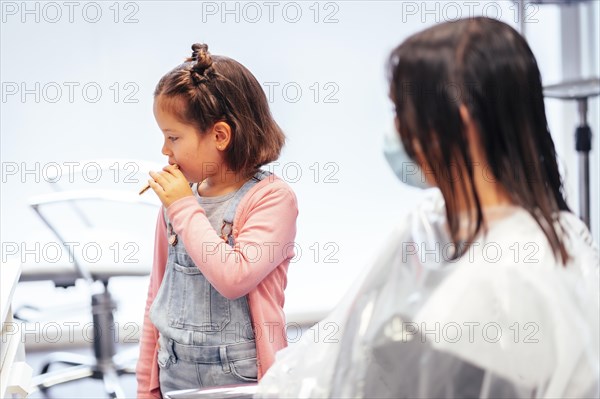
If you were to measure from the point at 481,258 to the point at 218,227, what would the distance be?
0.61 metres

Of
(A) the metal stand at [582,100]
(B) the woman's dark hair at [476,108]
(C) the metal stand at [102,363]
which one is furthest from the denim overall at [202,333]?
(A) the metal stand at [582,100]

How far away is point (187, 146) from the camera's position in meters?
1.51

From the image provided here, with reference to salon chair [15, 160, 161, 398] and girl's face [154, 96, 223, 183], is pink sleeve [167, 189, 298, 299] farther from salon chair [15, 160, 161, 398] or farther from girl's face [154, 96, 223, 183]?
salon chair [15, 160, 161, 398]

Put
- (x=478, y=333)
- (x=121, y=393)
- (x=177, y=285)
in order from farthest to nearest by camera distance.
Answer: (x=121, y=393), (x=177, y=285), (x=478, y=333)

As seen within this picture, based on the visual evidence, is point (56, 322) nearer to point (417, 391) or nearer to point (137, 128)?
point (137, 128)

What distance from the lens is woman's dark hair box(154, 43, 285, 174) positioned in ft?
→ 4.92

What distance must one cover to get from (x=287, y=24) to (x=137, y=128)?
66cm

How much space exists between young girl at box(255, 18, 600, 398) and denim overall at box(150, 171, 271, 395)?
418 millimetres

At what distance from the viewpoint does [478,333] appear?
1.00 metres

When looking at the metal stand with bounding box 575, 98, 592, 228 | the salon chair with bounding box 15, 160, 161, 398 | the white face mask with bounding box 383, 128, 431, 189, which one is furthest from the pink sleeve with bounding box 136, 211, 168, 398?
the metal stand with bounding box 575, 98, 592, 228

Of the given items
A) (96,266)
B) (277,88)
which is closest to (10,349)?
(96,266)

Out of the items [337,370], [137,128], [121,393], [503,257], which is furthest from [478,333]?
[137,128]

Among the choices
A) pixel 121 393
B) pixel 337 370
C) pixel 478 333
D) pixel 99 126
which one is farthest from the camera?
pixel 99 126

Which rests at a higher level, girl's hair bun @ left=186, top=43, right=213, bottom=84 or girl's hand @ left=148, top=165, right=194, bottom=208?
girl's hair bun @ left=186, top=43, right=213, bottom=84
